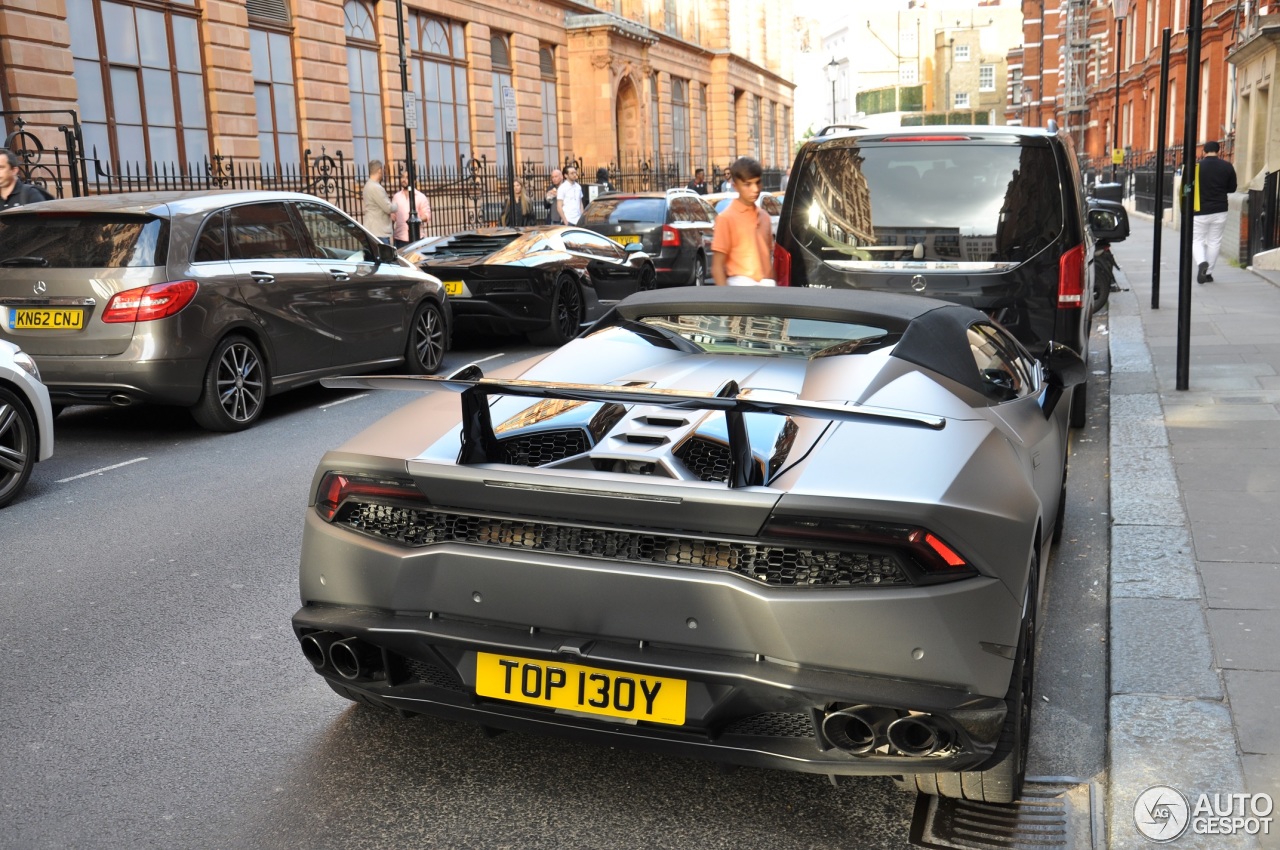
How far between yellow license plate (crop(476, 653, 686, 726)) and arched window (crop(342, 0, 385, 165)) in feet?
90.7

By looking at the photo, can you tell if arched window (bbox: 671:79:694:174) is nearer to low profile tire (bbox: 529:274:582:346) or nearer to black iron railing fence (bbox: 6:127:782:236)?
black iron railing fence (bbox: 6:127:782:236)

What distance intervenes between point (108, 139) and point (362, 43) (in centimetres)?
958

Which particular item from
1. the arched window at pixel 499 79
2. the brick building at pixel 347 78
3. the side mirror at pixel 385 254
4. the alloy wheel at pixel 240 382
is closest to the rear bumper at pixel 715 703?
the alloy wheel at pixel 240 382

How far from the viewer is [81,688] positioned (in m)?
4.29

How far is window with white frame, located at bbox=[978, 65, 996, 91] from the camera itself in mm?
132625

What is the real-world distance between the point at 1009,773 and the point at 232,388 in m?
7.21

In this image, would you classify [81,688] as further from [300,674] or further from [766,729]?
[766,729]

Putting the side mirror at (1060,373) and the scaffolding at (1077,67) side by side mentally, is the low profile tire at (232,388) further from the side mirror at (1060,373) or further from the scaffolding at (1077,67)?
the scaffolding at (1077,67)

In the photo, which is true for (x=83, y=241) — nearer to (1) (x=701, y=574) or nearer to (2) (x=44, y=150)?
(1) (x=701, y=574)

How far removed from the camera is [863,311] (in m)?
4.07

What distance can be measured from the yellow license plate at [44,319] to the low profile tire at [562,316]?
18.9ft

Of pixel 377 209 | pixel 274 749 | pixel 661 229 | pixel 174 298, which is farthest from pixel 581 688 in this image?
pixel 377 209

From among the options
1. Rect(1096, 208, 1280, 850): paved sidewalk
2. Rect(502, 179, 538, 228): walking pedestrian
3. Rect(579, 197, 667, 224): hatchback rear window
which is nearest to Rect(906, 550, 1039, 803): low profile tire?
Rect(1096, 208, 1280, 850): paved sidewalk

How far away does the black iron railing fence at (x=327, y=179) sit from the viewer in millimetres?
19094
